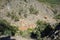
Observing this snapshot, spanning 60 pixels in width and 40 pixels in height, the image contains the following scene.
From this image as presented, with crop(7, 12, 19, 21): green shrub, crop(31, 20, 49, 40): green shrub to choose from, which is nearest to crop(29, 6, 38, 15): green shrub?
crop(7, 12, 19, 21): green shrub

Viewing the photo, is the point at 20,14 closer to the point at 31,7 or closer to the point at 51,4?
the point at 31,7

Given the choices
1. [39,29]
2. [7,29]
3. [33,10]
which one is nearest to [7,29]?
[7,29]

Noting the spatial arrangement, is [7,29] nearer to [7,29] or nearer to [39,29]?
[7,29]

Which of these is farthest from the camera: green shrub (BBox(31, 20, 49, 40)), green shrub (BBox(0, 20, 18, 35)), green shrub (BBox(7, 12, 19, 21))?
green shrub (BBox(7, 12, 19, 21))

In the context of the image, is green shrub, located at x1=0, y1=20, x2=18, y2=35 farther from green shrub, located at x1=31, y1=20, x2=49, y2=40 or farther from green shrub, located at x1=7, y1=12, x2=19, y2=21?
green shrub, located at x1=31, y1=20, x2=49, y2=40

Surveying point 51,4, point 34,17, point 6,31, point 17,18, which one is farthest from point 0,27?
point 51,4

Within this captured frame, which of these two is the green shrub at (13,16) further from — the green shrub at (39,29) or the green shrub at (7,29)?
the green shrub at (39,29)

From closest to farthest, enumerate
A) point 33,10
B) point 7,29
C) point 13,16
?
point 7,29, point 13,16, point 33,10

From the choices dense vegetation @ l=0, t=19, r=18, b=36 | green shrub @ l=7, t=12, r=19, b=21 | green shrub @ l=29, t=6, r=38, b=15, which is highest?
green shrub @ l=29, t=6, r=38, b=15

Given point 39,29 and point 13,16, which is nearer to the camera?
point 39,29
